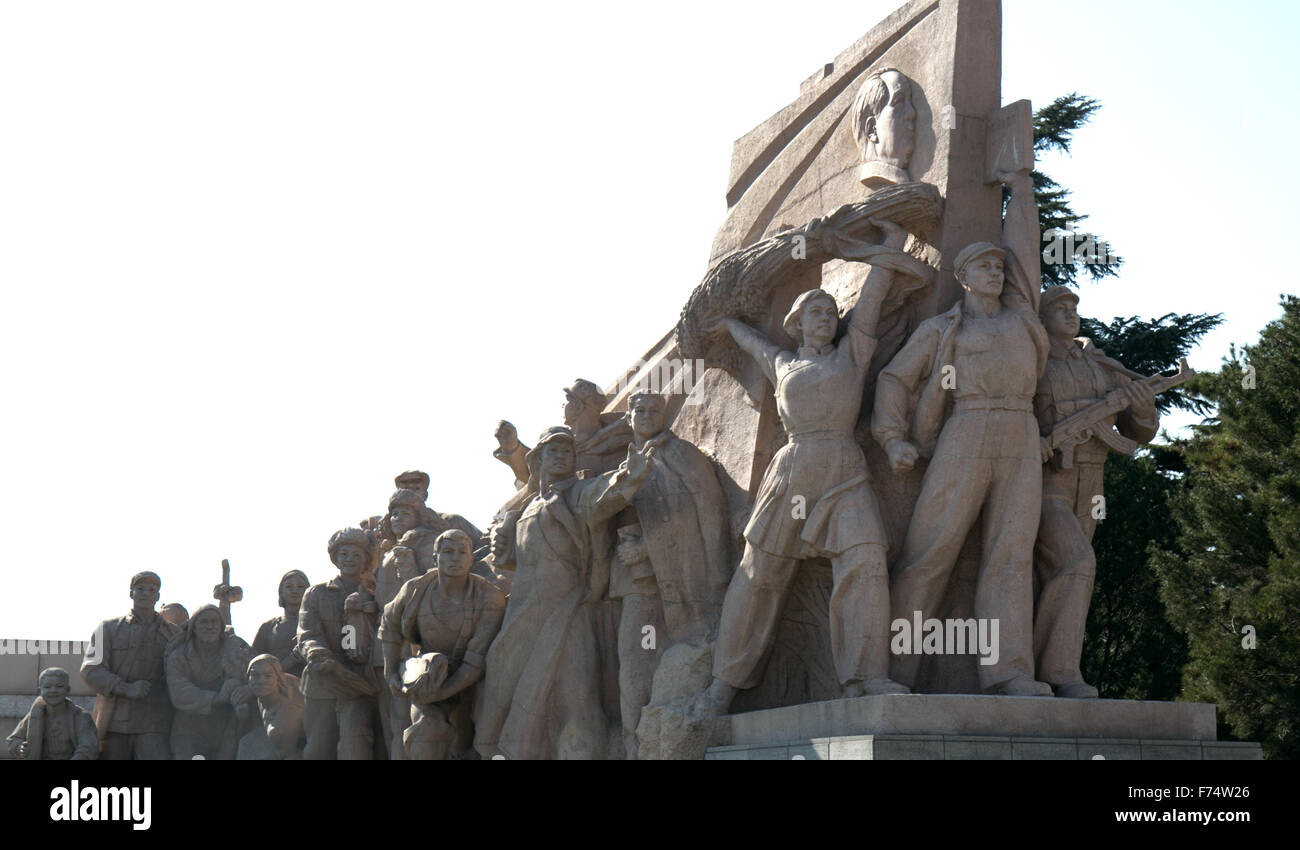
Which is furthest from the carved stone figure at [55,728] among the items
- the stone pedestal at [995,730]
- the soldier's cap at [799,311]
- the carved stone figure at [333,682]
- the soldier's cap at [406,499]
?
the soldier's cap at [799,311]

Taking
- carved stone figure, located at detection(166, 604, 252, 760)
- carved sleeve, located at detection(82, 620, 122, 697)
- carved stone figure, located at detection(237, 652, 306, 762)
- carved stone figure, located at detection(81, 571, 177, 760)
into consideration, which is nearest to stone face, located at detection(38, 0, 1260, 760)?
carved stone figure, located at detection(237, 652, 306, 762)

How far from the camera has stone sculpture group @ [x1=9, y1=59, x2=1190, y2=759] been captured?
9953 mm

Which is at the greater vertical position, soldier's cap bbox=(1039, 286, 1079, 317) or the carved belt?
soldier's cap bbox=(1039, 286, 1079, 317)

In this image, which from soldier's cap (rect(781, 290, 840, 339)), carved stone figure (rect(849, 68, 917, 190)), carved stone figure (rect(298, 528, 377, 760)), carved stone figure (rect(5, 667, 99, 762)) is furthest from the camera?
carved stone figure (rect(5, 667, 99, 762))

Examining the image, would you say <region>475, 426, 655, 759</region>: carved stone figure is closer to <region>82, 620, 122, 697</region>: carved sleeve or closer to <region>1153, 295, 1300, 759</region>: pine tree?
<region>82, 620, 122, 697</region>: carved sleeve

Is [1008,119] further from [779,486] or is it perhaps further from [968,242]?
[779,486]

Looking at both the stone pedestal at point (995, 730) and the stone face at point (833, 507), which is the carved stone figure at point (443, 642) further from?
the stone pedestal at point (995, 730)

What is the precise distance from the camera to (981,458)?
9898 mm

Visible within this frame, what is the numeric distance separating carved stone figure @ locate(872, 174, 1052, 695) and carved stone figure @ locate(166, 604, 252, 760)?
6536 mm

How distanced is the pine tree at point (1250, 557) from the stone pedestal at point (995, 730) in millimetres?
10358

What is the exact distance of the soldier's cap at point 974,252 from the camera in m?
10.1

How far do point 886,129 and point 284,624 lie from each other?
270 inches
